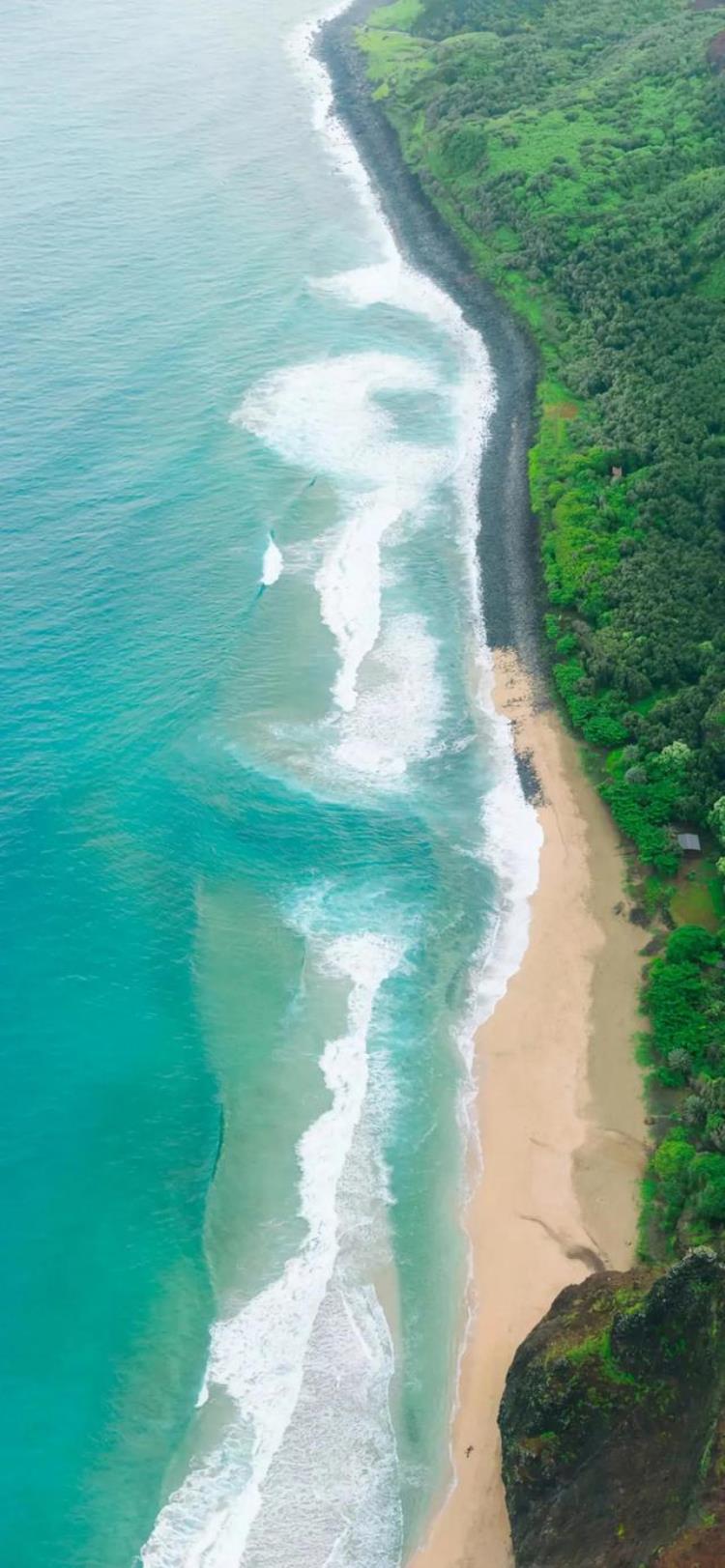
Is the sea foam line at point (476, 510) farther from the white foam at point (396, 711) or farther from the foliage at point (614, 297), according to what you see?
the foliage at point (614, 297)

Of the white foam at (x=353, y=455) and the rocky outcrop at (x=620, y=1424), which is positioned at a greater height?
the white foam at (x=353, y=455)

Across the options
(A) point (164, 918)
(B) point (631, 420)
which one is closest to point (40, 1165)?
(A) point (164, 918)

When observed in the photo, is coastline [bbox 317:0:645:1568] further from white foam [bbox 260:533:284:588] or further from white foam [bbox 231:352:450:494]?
white foam [bbox 231:352:450:494]

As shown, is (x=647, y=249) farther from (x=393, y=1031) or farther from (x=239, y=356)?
Result: (x=393, y=1031)

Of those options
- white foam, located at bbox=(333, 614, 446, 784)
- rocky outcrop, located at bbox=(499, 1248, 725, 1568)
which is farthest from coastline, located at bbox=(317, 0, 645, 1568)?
white foam, located at bbox=(333, 614, 446, 784)

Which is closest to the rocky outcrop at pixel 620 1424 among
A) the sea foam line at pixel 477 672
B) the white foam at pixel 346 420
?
the sea foam line at pixel 477 672

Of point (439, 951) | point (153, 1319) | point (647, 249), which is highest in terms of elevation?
point (647, 249)

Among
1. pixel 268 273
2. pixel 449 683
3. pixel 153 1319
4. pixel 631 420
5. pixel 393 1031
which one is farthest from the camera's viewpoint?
pixel 268 273
